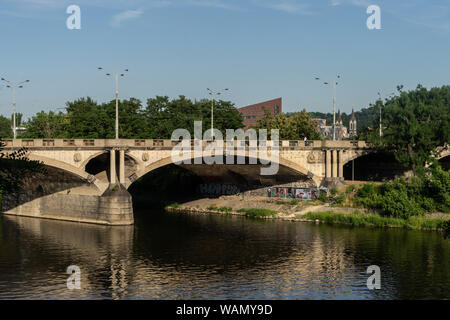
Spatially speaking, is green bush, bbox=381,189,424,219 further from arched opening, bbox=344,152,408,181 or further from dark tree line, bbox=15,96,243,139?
dark tree line, bbox=15,96,243,139

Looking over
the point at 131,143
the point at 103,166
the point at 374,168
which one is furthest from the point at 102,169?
the point at 374,168

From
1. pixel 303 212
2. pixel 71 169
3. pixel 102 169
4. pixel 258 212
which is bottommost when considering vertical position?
pixel 258 212

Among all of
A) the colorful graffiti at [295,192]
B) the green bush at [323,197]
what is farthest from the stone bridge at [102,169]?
the green bush at [323,197]

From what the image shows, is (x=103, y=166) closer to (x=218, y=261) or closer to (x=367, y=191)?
(x=218, y=261)

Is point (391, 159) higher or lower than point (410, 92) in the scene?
lower

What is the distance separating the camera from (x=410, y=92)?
17288cm

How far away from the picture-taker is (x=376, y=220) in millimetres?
76375

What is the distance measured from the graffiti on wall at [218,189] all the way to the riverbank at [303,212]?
1.30m

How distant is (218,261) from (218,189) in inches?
1823

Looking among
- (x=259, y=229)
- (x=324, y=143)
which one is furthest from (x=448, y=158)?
(x=259, y=229)

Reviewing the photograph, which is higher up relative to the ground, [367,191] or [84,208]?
[367,191]

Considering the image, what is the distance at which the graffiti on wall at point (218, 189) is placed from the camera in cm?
10106
